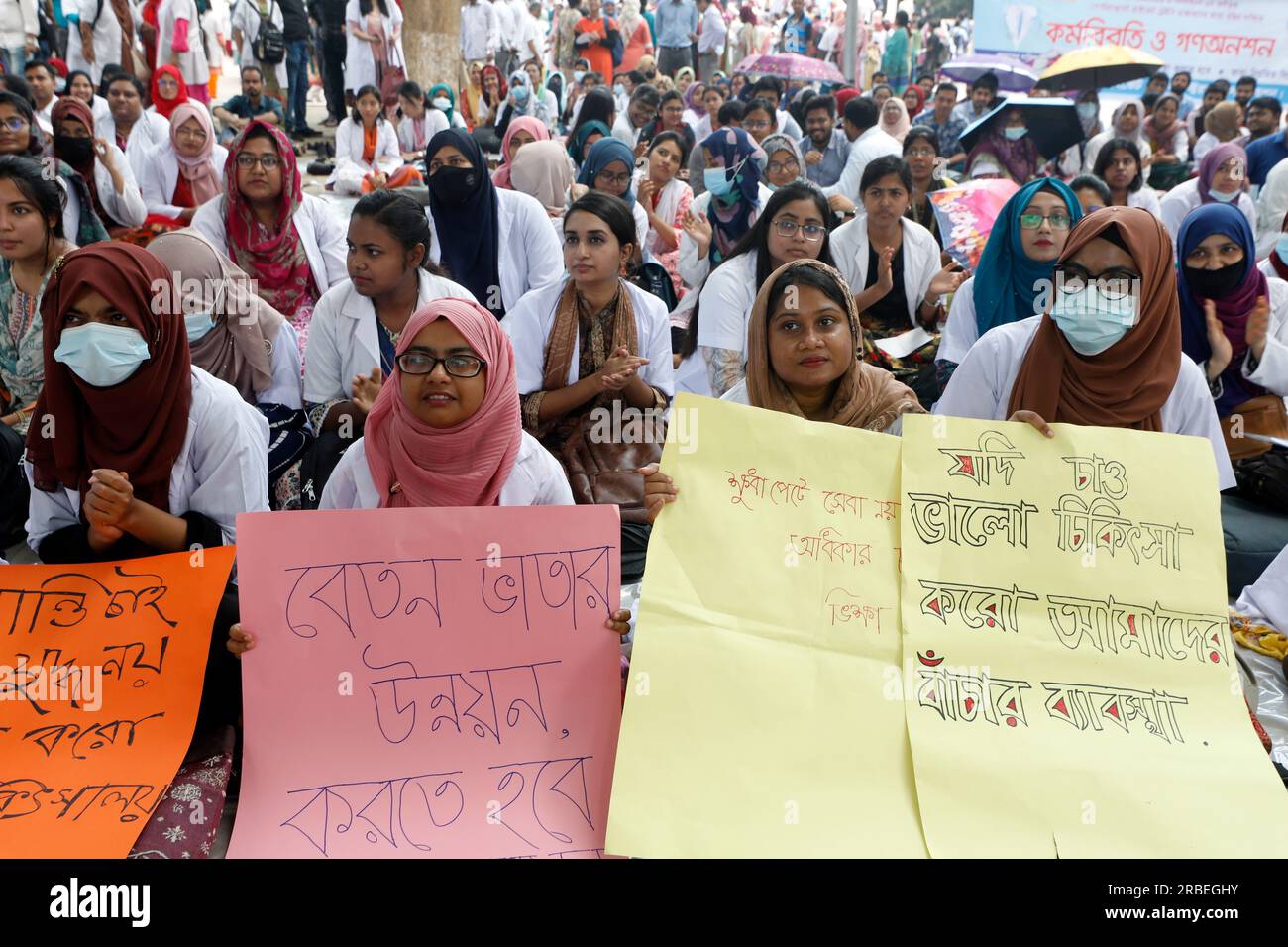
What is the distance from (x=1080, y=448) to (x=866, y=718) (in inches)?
28.7

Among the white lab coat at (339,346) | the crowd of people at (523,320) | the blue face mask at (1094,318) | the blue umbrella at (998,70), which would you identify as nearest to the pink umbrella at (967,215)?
the crowd of people at (523,320)

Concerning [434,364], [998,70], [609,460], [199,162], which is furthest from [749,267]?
[998,70]

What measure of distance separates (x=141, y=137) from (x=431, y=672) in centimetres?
680

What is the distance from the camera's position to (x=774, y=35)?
18.7 m

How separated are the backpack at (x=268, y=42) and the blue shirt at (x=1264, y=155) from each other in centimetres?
920

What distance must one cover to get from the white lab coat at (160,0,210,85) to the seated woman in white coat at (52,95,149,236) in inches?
186

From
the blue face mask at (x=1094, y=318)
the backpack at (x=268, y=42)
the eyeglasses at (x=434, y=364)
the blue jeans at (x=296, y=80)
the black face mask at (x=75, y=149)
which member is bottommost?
the eyeglasses at (x=434, y=364)

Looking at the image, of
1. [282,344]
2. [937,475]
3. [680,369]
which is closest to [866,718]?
[937,475]

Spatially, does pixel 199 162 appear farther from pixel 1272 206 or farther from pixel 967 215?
pixel 1272 206

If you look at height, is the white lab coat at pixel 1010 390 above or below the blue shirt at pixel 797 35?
below

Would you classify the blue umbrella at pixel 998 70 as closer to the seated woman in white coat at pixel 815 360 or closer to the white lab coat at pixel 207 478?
the seated woman in white coat at pixel 815 360

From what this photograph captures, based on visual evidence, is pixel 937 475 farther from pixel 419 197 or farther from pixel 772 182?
pixel 772 182

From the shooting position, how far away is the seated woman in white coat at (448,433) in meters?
2.40

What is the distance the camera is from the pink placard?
193cm
